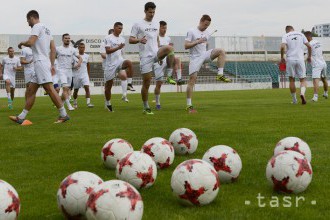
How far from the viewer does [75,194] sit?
3.44 meters

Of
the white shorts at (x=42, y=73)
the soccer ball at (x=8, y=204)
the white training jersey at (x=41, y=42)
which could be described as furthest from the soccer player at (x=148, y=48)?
the soccer ball at (x=8, y=204)

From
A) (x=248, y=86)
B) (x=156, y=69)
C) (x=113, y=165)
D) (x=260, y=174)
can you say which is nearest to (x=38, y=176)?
(x=113, y=165)

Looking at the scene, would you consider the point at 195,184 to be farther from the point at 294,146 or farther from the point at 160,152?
the point at 294,146

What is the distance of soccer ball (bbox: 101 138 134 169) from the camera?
16.8ft

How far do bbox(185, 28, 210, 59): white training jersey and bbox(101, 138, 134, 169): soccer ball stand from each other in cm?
707

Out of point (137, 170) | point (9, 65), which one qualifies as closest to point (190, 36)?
point (137, 170)

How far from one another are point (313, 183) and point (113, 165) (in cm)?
233

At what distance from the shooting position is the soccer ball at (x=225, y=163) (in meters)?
4.36

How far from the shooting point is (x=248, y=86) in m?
50.2

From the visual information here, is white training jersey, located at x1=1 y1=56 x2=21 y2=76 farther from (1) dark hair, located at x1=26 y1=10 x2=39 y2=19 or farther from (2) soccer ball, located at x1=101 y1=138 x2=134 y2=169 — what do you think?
(2) soccer ball, located at x1=101 y1=138 x2=134 y2=169

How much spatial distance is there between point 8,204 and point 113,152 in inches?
83.4

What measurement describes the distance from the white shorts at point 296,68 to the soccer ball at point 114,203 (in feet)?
41.7

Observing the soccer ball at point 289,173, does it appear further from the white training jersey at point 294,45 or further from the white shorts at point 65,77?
the white shorts at point 65,77

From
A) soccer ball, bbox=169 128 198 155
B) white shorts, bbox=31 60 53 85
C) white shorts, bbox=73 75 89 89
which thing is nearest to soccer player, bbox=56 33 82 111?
white shorts, bbox=73 75 89 89
